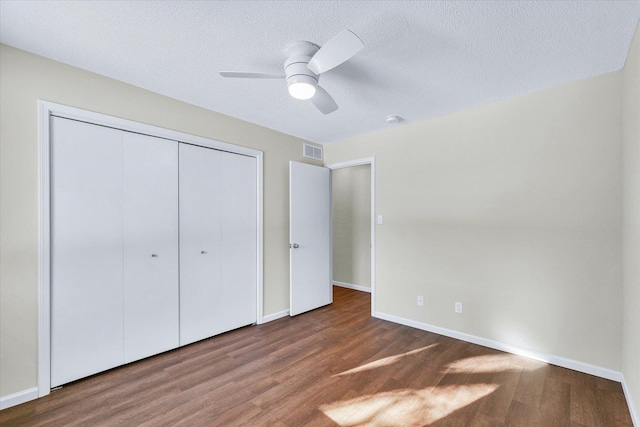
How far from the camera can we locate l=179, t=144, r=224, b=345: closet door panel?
2740 mm

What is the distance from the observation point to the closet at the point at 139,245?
210 centimetres

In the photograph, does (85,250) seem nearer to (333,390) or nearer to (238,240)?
(238,240)

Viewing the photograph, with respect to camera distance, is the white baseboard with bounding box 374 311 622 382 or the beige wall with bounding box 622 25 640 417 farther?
the white baseboard with bounding box 374 311 622 382

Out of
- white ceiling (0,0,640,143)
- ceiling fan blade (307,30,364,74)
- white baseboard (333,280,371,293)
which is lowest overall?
white baseboard (333,280,371,293)

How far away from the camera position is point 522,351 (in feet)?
8.23

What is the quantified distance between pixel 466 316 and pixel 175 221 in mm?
3055

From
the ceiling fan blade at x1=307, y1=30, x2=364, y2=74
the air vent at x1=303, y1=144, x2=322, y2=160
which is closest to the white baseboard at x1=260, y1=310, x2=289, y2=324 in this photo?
the air vent at x1=303, y1=144, x2=322, y2=160

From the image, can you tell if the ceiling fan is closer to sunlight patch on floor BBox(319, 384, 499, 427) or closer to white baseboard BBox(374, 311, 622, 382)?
sunlight patch on floor BBox(319, 384, 499, 427)

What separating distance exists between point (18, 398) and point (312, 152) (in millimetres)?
3568

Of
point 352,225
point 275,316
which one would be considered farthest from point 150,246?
point 352,225

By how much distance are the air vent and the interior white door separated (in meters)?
0.22

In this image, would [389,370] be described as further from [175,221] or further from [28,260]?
[28,260]

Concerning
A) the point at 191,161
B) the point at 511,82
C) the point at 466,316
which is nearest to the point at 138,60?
the point at 191,161

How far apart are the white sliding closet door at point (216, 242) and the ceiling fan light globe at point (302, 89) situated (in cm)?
145
